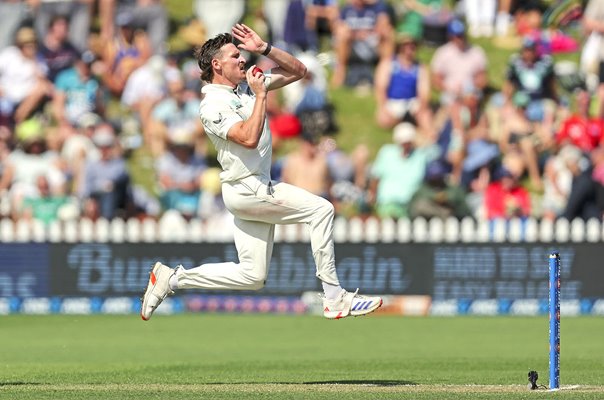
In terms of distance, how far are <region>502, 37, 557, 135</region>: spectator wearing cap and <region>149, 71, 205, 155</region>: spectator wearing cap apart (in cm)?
407

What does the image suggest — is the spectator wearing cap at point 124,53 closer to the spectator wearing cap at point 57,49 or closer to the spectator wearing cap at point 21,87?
the spectator wearing cap at point 57,49

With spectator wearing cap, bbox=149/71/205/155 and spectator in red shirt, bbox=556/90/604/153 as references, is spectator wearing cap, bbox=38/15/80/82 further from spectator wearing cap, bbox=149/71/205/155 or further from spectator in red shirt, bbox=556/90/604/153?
spectator in red shirt, bbox=556/90/604/153

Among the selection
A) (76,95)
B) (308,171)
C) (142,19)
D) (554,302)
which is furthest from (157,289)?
(142,19)

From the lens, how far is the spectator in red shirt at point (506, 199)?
19.7 metres

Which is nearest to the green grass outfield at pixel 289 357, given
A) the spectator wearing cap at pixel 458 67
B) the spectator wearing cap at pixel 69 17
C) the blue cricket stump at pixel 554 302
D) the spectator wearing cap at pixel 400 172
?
the blue cricket stump at pixel 554 302

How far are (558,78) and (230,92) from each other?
11.3m

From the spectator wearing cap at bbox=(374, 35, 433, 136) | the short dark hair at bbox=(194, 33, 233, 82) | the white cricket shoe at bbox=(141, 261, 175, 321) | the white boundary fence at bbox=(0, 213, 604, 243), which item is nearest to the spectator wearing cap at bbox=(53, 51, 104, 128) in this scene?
the white boundary fence at bbox=(0, 213, 604, 243)

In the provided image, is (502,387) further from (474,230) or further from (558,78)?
(558,78)

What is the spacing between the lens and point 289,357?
1466cm

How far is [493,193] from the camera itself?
1991 cm

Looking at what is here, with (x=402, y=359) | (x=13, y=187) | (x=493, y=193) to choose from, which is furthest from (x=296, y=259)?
(x=402, y=359)

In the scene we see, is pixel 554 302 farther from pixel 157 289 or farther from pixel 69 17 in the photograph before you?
pixel 69 17

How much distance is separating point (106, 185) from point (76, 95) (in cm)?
224

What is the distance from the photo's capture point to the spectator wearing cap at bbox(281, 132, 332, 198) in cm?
2009
